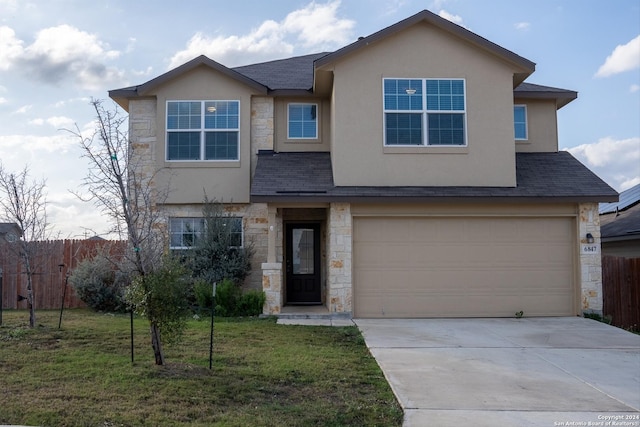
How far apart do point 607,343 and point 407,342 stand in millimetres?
3457

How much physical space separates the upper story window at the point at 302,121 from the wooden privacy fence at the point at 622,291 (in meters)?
8.18

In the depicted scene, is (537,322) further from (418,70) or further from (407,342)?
(418,70)

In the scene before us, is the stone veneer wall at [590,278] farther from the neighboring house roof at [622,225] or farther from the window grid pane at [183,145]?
the window grid pane at [183,145]

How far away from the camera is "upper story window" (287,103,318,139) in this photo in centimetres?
1505

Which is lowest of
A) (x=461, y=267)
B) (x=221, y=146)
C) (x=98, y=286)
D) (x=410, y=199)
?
(x=98, y=286)

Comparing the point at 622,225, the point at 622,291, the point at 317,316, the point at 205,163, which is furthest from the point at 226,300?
the point at 622,225

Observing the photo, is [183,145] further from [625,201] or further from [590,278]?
[625,201]

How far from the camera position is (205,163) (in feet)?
48.1

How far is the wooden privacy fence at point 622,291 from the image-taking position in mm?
14000

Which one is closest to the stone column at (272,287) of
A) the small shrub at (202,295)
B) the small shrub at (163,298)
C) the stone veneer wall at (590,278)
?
the small shrub at (202,295)

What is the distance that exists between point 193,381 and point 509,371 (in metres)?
4.19

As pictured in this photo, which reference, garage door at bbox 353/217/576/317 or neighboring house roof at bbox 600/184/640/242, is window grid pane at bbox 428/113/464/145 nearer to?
garage door at bbox 353/217/576/317

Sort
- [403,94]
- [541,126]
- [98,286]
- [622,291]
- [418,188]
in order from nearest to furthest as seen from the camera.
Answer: [418,188] < [403,94] < [98,286] < [622,291] < [541,126]

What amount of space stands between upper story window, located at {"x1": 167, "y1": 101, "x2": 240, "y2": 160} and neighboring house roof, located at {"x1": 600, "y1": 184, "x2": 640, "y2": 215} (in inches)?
495
